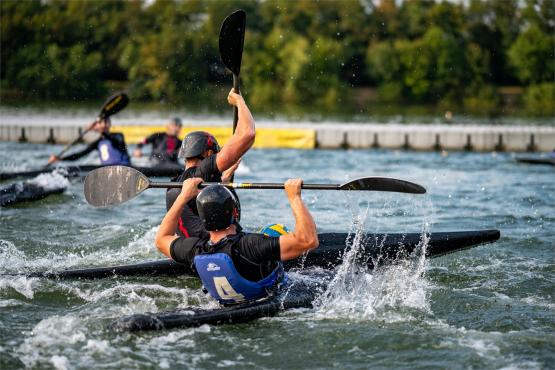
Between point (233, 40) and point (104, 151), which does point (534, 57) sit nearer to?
point (104, 151)

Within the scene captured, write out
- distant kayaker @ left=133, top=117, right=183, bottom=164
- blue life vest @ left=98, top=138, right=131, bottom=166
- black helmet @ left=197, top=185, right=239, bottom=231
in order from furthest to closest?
1. distant kayaker @ left=133, top=117, right=183, bottom=164
2. blue life vest @ left=98, top=138, right=131, bottom=166
3. black helmet @ left=197, top=185, right=239, bottom=231

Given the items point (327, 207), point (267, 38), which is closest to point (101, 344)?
point (327, 207)

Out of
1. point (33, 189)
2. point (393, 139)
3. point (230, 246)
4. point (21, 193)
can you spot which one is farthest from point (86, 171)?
point (393, 139)

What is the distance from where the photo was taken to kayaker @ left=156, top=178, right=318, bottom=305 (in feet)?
21.7

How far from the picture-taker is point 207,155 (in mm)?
8133

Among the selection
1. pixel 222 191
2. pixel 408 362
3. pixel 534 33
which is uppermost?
pixel 534 33

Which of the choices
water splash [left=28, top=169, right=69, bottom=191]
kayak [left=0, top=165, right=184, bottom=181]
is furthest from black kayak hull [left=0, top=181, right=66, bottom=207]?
kayak [left=0, top=165, right=184, bottom=181]

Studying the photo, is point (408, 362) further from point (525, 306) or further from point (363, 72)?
point (363, 72)

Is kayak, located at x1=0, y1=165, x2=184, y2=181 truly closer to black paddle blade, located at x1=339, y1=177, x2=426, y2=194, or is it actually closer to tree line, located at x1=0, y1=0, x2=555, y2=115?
black paddle blade, located at x1=339, y1=177, x2=426, y2=194

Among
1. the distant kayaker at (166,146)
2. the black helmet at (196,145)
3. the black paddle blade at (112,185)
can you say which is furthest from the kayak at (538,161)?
the black paddle blade at (112,185)

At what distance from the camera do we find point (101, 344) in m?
6.65

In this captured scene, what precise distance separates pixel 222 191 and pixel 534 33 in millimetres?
62221

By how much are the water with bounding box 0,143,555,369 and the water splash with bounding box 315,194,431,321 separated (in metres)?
0.02

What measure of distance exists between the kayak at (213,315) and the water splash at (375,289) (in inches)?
13.9
